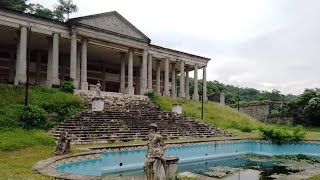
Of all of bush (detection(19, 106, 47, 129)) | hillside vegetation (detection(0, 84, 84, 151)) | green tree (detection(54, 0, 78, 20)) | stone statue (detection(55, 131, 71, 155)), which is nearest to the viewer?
stone statue (detection(55, 131, 71, 155))

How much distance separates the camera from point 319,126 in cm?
3703

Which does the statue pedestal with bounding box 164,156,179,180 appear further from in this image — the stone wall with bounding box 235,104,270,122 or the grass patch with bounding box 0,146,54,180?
the stone wall with bounding box 235,104,270,122

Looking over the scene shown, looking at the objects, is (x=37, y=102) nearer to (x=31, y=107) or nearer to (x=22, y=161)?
(x=31, y=107)

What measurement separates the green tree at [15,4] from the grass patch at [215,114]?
20883 millimetres

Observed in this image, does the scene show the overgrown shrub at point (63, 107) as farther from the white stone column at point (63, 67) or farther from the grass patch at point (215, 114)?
the white stone column at point (63, 67)

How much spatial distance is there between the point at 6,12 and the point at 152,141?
20740mm

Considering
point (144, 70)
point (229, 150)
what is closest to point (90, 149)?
point (229, 150)

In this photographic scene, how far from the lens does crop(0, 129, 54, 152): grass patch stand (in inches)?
571

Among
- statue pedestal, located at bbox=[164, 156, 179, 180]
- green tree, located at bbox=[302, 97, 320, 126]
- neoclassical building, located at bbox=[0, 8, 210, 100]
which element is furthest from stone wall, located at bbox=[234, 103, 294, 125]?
statue pedestal, located at bbox=[164, 156, 179, 180]

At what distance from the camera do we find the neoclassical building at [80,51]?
84.1 feet

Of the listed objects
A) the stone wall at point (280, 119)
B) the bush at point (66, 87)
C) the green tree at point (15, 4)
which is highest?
the green tree at point (15, 4)

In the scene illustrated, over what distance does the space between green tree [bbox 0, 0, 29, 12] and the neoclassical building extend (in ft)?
26.6

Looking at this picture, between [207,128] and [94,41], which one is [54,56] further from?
[207,128]

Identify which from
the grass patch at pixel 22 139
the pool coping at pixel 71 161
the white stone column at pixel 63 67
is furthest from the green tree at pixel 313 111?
the grass patch at pixel 22 139
